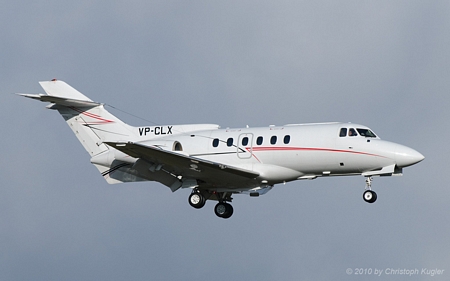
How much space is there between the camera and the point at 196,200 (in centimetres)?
3528

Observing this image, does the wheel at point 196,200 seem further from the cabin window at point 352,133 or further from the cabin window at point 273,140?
the cabin window at point 352,133

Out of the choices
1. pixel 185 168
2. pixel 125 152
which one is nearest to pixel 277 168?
pixel 185 168

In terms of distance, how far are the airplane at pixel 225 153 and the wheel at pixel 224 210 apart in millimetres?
46

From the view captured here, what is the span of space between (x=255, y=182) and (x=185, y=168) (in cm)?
306

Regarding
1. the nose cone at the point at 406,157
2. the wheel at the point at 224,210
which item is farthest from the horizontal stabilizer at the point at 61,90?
the nose cone at the point at 406,157

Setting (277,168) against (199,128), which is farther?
(199,128)

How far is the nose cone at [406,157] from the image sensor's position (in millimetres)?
31703

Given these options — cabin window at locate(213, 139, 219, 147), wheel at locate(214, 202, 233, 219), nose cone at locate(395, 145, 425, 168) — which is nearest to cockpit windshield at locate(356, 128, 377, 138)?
nose cone at locate(395, 145, 425, 168)

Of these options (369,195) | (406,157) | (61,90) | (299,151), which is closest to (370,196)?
(369,195)

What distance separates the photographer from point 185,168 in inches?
1334

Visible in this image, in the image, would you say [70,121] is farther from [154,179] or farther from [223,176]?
[223,176]

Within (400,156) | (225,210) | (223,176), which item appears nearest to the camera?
(400,156)

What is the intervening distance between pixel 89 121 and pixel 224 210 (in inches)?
301

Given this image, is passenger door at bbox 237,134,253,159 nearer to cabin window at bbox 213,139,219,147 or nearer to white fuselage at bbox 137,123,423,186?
white fuselage at bbox 137,123,423,186
